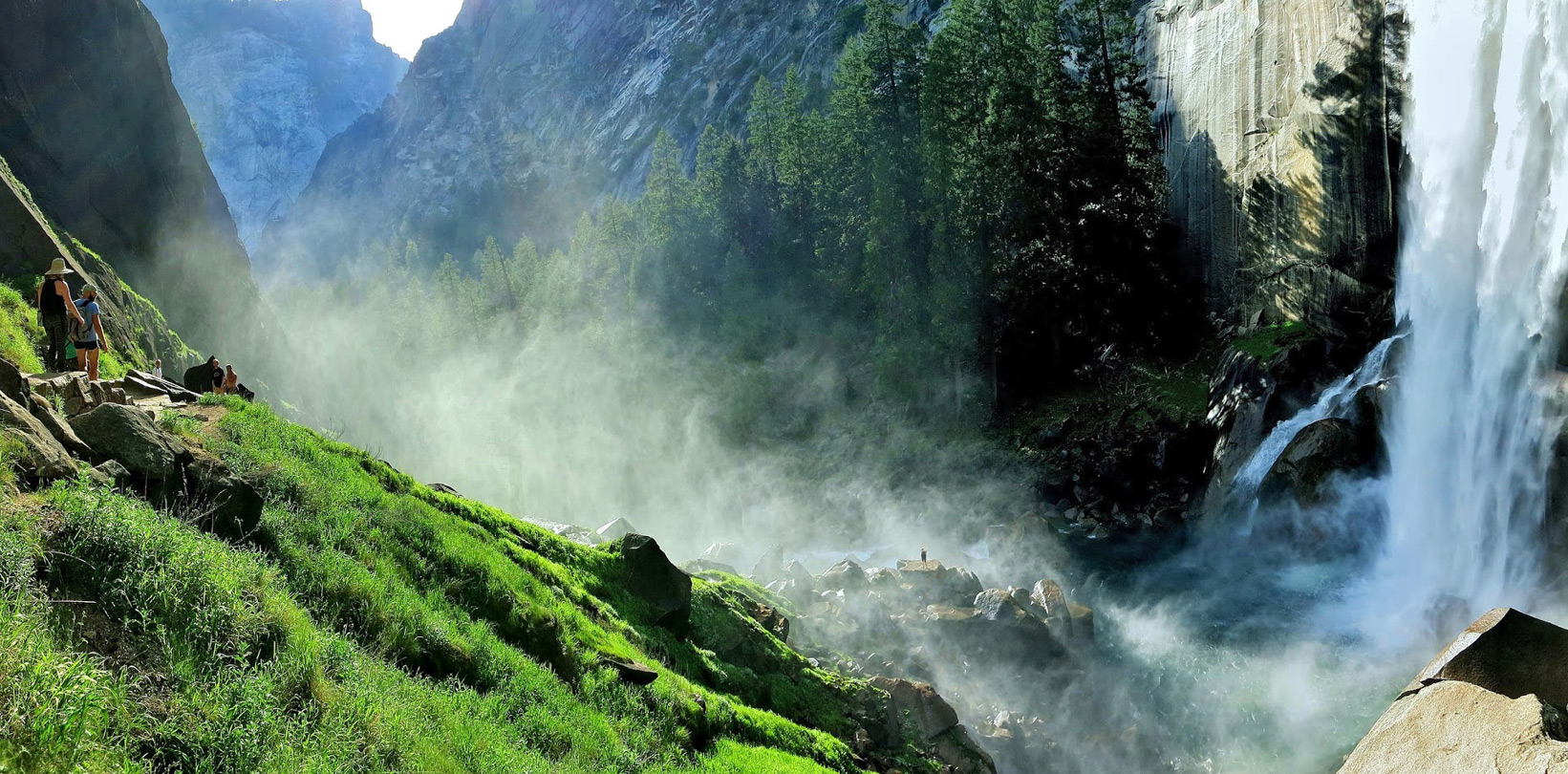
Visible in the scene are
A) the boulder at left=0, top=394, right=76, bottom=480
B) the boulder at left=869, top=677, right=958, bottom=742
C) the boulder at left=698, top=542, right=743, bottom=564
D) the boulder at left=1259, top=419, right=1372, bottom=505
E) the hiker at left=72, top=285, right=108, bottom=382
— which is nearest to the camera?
the boulder at left=0, top=394, right=76, bottom=480

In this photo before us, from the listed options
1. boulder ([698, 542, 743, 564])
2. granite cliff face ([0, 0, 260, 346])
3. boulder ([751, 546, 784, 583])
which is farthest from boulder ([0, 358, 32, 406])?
granite cliff face ([0, 0, 260, 346])

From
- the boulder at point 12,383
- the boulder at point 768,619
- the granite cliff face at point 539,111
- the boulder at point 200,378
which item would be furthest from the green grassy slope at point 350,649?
the granite cliff face at point 539,111

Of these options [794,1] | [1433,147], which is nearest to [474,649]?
[1433,147]

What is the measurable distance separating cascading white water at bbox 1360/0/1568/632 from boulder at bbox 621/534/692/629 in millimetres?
18895

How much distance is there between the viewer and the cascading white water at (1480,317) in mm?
23484

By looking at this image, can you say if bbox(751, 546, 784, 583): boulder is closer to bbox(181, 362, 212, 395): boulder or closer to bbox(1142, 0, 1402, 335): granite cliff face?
bbox(181, 362, 212, 395): boulder

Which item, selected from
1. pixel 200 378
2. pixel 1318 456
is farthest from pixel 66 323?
pixel 1318 456

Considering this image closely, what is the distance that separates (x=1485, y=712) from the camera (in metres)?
9.14

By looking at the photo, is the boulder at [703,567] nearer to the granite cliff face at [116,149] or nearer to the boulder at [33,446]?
the boulder at [33,446]

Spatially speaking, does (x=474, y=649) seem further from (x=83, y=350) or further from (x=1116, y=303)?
(x=1116, y=303)

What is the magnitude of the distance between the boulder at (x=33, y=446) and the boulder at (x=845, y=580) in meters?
20.8

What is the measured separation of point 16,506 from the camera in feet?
23.0

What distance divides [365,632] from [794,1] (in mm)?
113681

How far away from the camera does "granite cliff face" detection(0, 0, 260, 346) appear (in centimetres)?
3656
